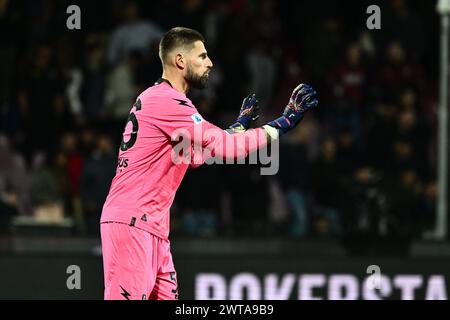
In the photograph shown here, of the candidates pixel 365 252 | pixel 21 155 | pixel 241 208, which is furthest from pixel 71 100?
pixel 365 252

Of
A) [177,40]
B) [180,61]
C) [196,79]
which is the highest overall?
[177,40]

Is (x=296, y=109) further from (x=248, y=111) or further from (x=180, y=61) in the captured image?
(x=180, y=61)

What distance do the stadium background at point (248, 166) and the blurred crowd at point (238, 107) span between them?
0.07ft

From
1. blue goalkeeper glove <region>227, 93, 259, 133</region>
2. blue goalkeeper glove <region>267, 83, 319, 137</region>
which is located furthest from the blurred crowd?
blue goalkeeper glove <region>267, 83, 319, 137</region>

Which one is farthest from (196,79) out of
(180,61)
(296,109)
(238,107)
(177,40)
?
(238,107)

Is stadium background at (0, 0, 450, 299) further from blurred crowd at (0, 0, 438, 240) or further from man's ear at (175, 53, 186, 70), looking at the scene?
man's ear at (175, 53, 186, 70)

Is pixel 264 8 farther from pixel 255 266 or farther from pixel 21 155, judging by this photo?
pixel 255 266

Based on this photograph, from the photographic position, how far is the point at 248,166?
43.5ft

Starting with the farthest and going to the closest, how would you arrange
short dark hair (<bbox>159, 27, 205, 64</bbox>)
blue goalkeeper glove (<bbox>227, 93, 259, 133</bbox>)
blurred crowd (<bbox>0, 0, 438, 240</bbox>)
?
blurred crowd (<bbox>0, 0, 438, 240</bbox>) → blue goalkeeper glove (<bbox>227, 93, 259, 133</bbox>) → short dark hair (<bbox>159, 27, 205, 64</bbox>)

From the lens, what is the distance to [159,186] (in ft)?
21.6

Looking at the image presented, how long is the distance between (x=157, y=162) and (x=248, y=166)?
6.70 meters

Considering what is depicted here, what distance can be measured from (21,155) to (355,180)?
3825 mm

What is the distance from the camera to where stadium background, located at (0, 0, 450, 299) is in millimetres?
10336

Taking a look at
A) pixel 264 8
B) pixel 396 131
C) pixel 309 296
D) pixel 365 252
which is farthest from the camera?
pixel 264 8
